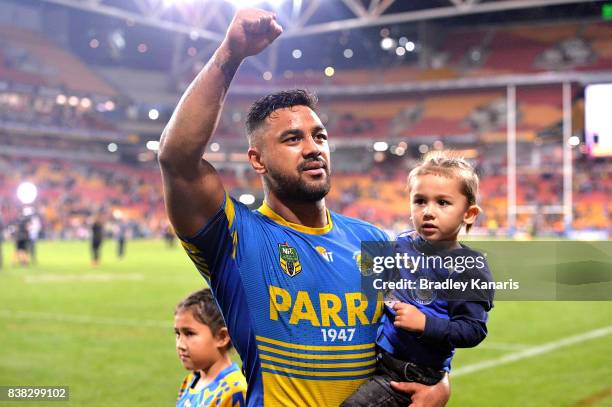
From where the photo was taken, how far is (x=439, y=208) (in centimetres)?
258

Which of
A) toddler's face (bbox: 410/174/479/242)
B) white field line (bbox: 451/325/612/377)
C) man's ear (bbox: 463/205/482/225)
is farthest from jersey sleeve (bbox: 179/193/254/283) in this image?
white field line (bbox: 451/325/612/377)

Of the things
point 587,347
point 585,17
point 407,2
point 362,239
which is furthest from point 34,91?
point 362,239

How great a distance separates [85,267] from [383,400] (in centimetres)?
2047

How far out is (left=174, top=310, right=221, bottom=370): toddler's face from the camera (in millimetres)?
3469

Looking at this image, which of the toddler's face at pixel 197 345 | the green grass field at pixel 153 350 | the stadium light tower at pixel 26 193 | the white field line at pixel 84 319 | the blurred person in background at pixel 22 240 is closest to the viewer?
the toddler's face at pixel 197 345

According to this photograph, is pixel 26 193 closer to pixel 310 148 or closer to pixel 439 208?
pixel 310 148

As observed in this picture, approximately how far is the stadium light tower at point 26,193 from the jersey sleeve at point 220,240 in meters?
43.7

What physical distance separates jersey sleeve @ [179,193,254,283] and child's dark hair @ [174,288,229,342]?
0.96 metres

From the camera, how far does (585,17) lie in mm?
46031

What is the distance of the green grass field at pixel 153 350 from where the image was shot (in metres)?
6.80

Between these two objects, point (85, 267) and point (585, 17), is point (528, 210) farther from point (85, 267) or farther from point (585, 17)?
point (85, 267)

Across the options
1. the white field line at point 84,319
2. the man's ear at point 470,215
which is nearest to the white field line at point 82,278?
the white field line at point 84,319

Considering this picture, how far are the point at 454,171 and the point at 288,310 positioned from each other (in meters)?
0.81

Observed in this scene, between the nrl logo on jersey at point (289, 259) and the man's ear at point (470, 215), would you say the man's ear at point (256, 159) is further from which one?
the man's ear at point (470, 215)
